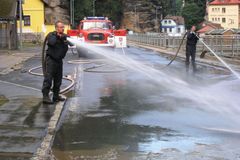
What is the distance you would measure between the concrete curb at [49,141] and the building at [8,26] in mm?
31596

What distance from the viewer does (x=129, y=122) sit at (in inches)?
352

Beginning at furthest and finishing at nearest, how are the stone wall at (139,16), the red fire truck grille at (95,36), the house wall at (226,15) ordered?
the house wall at (226,15)
the stone wall at (139,16)
the red fire truck grille at (95,36)

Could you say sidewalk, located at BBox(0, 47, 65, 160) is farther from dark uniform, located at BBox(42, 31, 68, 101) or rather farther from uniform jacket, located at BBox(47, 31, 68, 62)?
uniform jacket, located at BBox(47, 31, 68, 62)

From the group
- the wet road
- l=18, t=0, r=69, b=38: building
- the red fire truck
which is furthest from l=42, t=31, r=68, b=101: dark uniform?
l=18, t=0, r=69, b=38: building

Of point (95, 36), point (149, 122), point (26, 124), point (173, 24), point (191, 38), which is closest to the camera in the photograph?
point (26, 124)

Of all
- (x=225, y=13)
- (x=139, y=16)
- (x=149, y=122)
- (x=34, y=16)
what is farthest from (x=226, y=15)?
(x=149, y=122)

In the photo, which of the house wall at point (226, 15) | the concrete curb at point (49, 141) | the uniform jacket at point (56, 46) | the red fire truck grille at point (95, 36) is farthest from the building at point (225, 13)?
the concrete curb at point (49, 141)

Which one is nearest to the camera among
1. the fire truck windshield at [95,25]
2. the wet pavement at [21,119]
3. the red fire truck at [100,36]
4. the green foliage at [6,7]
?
the wet pavement at [21,119]

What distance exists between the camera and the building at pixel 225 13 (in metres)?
165

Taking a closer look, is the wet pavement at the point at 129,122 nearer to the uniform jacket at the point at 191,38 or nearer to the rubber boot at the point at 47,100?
the rubber boot at the point at 47,100

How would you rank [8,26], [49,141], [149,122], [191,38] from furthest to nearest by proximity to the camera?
1. [8,26]
2. [191,38]
3. [149,122]
4. [49,141]

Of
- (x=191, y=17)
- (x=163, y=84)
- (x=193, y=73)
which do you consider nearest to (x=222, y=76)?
(x=193, y=73)

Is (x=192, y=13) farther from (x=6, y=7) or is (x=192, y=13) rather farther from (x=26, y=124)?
(x=26, y=124)

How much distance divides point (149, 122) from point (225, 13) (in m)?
164
